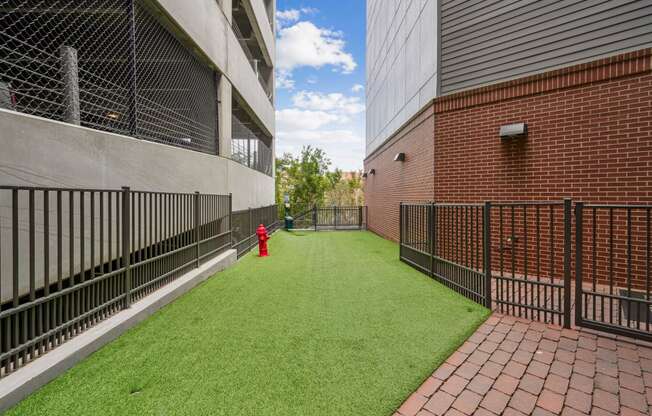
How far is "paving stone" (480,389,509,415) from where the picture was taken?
2389mm

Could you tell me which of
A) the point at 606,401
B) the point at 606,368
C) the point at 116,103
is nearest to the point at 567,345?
the point at 606,368

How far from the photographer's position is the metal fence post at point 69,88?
13.7 ft

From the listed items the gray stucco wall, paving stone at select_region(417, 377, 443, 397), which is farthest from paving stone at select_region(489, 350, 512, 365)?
the gray stucco wall

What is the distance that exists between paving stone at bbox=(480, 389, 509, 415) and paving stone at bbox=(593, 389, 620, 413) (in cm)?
68

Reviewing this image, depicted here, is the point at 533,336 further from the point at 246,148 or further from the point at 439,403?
the point at 246,148

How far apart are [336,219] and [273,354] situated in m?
16.2

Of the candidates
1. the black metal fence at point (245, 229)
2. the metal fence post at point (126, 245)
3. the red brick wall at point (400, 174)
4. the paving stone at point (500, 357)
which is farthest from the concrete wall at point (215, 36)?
the paving stone at point (500, 357)

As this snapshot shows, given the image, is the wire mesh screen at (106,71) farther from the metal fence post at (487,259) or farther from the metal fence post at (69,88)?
the metal fence post at (487,259)

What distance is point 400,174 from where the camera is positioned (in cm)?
1111

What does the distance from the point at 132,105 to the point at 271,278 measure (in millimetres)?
4076

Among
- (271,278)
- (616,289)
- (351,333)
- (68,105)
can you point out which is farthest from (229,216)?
(616,289)

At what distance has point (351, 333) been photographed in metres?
3.66

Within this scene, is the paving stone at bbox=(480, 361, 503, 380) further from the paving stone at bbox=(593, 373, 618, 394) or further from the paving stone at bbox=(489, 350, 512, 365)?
the paving stone at bbox=(593, 373, 618, 394)

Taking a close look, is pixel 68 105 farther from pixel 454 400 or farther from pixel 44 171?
pixel 454 400
